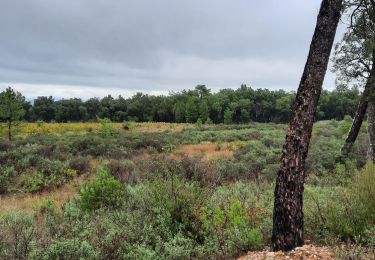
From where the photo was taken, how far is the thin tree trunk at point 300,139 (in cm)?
514

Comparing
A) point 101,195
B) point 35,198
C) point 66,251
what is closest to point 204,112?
point 35,198

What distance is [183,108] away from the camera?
283 ft

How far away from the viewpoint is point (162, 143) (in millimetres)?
28250

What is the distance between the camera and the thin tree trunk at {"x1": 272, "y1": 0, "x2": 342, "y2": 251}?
514 cm

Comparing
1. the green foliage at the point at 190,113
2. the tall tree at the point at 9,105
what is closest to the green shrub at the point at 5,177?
the tall tree at the point at 9,105

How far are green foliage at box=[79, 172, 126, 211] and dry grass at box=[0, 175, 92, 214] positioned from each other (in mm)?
1462

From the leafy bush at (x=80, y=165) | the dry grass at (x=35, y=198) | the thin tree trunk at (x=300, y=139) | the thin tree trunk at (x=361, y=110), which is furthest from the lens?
the leafy bush at (x=80, y=165)

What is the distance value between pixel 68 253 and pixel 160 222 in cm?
189

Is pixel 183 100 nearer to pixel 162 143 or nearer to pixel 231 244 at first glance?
pixel 162 143

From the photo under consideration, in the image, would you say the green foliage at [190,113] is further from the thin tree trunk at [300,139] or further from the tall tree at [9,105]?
the thin tree trunk at [300,139]

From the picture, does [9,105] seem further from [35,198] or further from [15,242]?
[15,242]

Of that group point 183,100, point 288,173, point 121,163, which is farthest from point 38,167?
point 183,100

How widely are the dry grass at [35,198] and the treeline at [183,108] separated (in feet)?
225

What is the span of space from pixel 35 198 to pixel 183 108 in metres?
75.0
